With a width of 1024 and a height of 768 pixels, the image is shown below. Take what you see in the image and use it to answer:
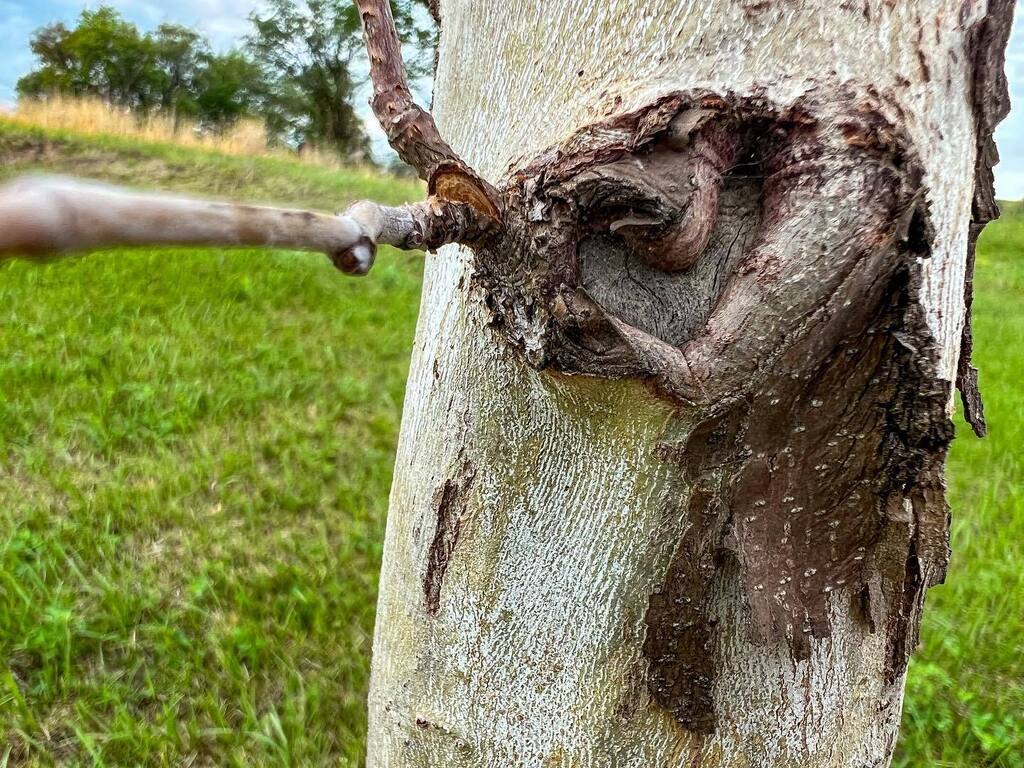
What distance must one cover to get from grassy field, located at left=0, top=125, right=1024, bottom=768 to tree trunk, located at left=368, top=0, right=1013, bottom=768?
10.7 inches

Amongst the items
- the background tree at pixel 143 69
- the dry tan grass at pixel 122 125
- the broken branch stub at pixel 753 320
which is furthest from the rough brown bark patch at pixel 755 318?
the background tree at pixel 143 69

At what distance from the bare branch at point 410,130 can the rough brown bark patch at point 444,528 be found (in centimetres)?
34

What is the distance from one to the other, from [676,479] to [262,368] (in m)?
2.73

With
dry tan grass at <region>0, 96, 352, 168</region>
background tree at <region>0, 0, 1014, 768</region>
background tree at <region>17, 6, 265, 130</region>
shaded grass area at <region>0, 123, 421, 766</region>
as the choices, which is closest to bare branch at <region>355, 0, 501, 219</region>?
background tree at <region>0, 0, 1014, 768</region>

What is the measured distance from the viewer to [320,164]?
725cm

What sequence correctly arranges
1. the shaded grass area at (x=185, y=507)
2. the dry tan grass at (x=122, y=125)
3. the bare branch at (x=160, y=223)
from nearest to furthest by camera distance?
1. the bare branch at (x=160, y=223)
2. the shaded grass area at (x=185, y=507)
3. the dry tan grass at (x=122, y=125)

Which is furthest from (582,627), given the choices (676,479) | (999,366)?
(999,366)

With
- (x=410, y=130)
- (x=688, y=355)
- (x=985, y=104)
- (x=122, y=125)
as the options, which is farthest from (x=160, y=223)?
(x=122, y=125)

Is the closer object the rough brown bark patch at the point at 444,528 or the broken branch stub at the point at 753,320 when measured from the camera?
the broken branch stub at the point at 753,320

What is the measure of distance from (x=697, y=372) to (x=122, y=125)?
22.0 feet

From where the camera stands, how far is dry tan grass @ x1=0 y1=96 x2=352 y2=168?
5.83 metres

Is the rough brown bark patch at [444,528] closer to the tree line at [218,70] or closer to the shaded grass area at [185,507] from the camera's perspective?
the shaded grass area at [185,507]

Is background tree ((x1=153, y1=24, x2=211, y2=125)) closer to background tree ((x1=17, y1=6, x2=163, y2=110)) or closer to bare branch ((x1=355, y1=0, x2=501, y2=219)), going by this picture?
background tree ((x1=17, y1=6, x2=163, y2=110))

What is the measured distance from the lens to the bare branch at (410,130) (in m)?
0.68
